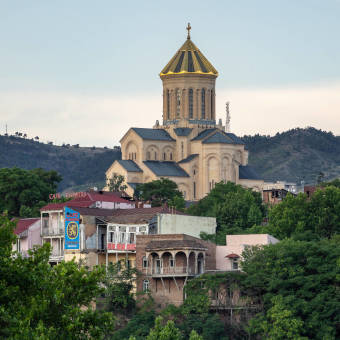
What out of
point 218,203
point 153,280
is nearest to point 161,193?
point 218,203

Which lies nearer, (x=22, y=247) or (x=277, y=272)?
(x=277, y=272)

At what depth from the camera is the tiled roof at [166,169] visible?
430ft

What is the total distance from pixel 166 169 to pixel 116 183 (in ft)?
24.9

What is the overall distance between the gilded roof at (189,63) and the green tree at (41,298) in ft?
313

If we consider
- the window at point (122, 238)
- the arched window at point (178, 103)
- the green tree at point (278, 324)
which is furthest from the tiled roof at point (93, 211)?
the arched window at point (178, 103)

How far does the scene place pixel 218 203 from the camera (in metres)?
101

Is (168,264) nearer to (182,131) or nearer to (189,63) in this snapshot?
(182,131)

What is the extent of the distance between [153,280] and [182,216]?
25.3ft

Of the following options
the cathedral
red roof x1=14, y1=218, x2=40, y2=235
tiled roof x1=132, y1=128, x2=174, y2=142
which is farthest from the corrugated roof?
red roof x1=14, y1=218, x2=40, y2=235

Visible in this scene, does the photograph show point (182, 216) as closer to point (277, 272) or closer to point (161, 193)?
point (277, 272)

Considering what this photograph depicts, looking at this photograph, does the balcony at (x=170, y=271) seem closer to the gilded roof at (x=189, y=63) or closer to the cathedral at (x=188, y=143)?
the cathedral at (x=188, y=143)

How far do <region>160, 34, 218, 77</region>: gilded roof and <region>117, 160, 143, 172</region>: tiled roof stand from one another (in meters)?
10.9

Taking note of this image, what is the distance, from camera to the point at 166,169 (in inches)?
5221

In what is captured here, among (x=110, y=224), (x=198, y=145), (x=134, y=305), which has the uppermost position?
(x=198, y=145)
